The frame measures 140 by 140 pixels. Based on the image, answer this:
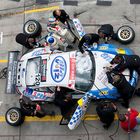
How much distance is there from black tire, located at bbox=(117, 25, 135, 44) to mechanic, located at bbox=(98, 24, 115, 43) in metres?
0.23

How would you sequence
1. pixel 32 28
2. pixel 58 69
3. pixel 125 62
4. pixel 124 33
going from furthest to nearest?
pixel 32 28 → pixel 124 33 → pixel 58 69 → pixel 125 62

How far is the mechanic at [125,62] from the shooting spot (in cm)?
1104

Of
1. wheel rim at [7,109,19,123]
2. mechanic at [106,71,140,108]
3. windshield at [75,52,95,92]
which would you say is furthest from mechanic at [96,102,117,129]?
wheel rim at [7,109,19,123]

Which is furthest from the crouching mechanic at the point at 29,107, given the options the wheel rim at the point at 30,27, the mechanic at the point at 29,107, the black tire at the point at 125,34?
the black tire at the point at 125,34

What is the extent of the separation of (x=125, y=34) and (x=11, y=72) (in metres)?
3.62

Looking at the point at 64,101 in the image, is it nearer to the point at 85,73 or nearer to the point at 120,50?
the point at 85,73

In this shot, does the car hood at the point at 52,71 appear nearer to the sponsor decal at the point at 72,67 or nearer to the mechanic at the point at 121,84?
the sponsor decal at the point at 72,67

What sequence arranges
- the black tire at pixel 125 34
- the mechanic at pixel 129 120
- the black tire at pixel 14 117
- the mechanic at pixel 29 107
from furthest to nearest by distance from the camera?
the black tire at pixel 125 34 → the black tire at pixel 14 117 → the mechanic at pixel 29 107 → the mechanic at pixel 129 120

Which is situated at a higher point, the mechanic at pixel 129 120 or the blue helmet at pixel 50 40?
the blue helmet at pixel 50 40

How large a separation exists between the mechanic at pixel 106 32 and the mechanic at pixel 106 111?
7.27 ft

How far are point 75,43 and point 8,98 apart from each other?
273cm

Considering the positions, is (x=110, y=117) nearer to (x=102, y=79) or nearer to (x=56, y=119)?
(x=102, y=79)

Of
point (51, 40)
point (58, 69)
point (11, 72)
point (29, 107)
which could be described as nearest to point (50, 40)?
point (51, 40)

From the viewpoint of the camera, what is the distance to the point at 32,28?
43.4 ft
